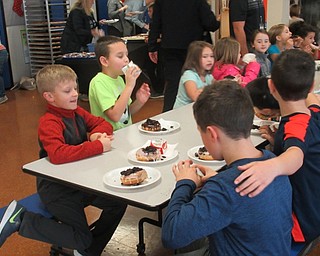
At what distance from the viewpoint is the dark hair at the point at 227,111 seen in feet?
4.26

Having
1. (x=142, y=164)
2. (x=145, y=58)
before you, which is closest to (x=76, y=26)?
(x=145, y=58)

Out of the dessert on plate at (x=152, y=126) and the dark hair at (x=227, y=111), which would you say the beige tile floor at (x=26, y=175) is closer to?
the dessert on plate at (x=152, y=126)

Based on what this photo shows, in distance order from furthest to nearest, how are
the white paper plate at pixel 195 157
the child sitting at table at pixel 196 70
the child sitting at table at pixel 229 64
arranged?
the child sitting at table at pixel 229 64 → the child sitting at table at pixel 196 70 → the white paper plate at pixel 195 157

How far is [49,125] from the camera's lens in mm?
2020

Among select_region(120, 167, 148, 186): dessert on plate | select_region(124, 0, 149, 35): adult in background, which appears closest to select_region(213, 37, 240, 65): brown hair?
select_region(120, 167, 148, 186): dessert on plate

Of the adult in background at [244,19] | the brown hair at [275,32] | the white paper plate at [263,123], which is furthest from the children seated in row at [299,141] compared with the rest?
the brown hair at [275,32]

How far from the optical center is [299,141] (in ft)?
5.27

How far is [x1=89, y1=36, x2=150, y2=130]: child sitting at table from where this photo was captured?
2.52 m

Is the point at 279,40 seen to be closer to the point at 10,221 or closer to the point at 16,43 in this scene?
the point at 10,221

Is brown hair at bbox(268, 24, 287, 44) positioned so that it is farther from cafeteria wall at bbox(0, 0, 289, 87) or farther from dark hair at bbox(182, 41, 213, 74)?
cafeteria wall at bbox(0, 0, 289, 87)

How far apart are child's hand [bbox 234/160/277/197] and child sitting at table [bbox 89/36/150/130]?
131cm

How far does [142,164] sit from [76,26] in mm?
4562

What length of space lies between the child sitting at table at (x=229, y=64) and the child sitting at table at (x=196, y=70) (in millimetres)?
256

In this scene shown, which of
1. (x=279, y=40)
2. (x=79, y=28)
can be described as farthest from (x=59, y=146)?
(x=79, y=28)
